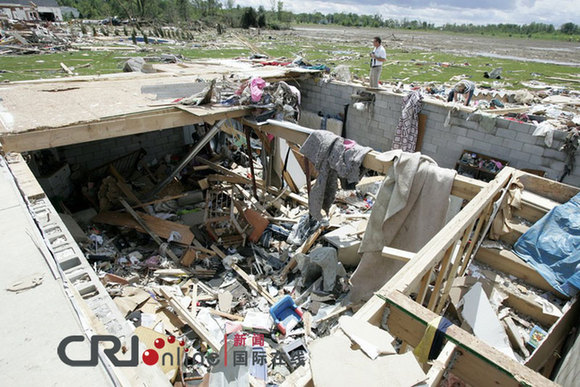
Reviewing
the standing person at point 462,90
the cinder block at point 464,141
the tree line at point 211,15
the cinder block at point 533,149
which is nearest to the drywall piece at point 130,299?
the cinder block at point 464,141

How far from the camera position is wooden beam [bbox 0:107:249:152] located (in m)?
5.16

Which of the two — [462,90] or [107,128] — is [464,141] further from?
[107,128]

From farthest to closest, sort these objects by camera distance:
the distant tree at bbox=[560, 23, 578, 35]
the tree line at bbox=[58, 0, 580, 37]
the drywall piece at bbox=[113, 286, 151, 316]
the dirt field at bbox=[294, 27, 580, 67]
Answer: the distant tree at bbox=[560, 23, 578, 35] < the tree line at bbox=[58, 0, 580, 37] < the dirt field at bbox=[294, 27, 580, 67] < the drywall piece at bbox=[113, 286, 151, 316]

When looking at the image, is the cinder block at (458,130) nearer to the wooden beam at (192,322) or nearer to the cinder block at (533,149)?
the cinder block at (533,149)

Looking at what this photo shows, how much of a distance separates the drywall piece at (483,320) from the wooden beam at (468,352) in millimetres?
2257

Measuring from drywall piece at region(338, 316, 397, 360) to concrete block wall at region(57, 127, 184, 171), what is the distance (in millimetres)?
9397

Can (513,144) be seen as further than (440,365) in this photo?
Yes

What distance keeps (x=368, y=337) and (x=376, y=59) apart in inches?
375

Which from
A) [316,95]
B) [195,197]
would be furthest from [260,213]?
[316,95]

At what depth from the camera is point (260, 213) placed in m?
8.36

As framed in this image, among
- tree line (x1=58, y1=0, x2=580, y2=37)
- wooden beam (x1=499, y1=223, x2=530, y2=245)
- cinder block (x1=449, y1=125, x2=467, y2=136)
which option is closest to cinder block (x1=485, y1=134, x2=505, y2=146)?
cinder block (x1=449, y1=125, x2=467, y2=136)

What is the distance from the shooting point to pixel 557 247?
15.0 ft

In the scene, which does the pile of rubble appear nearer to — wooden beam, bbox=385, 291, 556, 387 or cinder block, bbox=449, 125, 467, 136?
cinder block, bbox=449, 125, 467, 136

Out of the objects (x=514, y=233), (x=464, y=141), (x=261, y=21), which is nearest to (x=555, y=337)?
(x=514, y=233)
